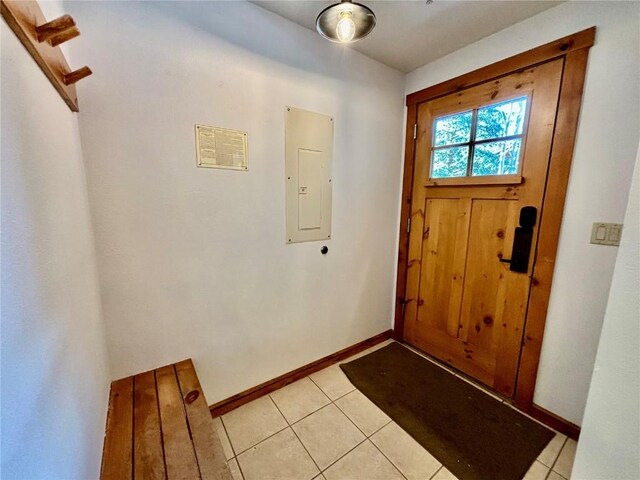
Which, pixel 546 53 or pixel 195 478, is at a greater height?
pixel 546 53

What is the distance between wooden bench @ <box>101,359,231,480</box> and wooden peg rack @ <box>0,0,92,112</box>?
1.30 meters

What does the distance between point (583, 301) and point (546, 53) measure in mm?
1446

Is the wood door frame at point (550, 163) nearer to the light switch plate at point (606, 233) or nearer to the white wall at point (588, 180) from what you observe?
the white wall at point (588, 180)

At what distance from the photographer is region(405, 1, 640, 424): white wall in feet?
4.24

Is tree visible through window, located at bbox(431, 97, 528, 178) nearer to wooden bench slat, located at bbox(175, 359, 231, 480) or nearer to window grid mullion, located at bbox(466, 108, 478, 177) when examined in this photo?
window grid mullion, located at bbox(466, 108, 478, 177)

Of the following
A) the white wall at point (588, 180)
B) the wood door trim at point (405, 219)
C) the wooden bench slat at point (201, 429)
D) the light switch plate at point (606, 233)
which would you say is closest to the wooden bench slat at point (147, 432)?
the wooden bench slat at point (201, 429)

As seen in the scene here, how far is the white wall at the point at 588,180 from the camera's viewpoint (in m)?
1.29

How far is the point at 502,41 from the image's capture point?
1.69m

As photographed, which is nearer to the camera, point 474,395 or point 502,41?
point 502,41

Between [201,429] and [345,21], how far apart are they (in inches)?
78.7

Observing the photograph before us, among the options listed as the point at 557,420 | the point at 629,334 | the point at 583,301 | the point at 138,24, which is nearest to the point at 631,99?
the point at 583,301

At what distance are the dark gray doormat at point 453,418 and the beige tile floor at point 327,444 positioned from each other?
60 millimetres

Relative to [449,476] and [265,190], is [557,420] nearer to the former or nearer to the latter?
[449,476]

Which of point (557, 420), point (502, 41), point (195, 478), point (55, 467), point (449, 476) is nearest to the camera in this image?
point (55, 467)
